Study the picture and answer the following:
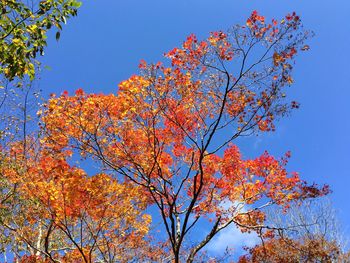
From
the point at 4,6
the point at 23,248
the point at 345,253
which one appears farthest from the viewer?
the point at 345,253

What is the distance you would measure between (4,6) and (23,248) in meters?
13.9

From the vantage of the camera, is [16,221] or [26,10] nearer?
[26,10]

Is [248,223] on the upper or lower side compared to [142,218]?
lower

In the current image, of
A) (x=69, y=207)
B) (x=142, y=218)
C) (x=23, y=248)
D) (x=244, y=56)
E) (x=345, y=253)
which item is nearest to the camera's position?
(x=244, y=56)

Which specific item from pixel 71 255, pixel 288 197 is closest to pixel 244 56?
pixel 288 197

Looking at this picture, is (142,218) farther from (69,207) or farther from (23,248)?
(23,248)

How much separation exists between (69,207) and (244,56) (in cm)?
825

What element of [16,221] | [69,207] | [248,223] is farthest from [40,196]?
[248,223]

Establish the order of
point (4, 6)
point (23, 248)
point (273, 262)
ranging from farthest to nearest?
point (273, 262) < point (23, 248) < point (4, 6)

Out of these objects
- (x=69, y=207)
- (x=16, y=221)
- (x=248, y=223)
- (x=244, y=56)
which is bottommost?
(x=248, y=223)

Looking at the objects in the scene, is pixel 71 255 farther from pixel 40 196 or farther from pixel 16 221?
pixel 40 196

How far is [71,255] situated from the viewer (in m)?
17.0

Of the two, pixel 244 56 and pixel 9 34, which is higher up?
pixel 244 56

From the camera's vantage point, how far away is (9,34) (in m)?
6.56
